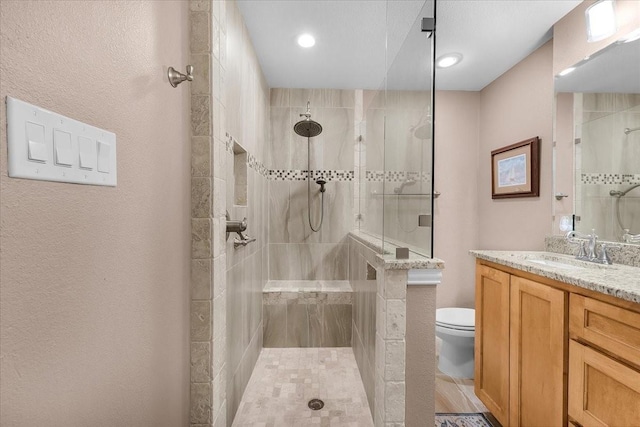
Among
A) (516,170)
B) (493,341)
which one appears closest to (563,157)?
(516,170)

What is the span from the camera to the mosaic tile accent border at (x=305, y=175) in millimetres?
3012

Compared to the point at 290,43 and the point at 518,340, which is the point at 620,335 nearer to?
the point at 518,340

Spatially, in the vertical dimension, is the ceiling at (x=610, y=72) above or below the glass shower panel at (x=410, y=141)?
above

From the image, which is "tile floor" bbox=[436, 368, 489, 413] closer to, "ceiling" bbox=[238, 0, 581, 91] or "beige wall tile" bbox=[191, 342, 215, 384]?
"beige wall tile" bbox=[191, 342, 215, 384]

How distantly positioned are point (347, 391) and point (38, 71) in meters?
2.21

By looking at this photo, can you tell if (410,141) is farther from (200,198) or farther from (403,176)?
(200,198)

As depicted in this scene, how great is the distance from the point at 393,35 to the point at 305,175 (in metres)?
1.69

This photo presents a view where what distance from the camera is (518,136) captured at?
246cm

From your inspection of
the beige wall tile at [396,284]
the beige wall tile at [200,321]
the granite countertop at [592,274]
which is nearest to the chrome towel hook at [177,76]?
the beige wall tile at [200,321]

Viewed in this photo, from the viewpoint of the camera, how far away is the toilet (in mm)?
2105

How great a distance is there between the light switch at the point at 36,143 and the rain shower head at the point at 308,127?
2.42m

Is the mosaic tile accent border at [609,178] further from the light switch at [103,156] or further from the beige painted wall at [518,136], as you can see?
the light switch at [103,156]

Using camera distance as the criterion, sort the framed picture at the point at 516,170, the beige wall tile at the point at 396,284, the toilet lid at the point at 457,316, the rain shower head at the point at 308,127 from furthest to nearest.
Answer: the rain shower head at the point at 308,127
the toilet lid at the point at 457,316
the framed picture at the point at 516,170
the beige wall tile at the point at 396,284

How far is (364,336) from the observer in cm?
194
